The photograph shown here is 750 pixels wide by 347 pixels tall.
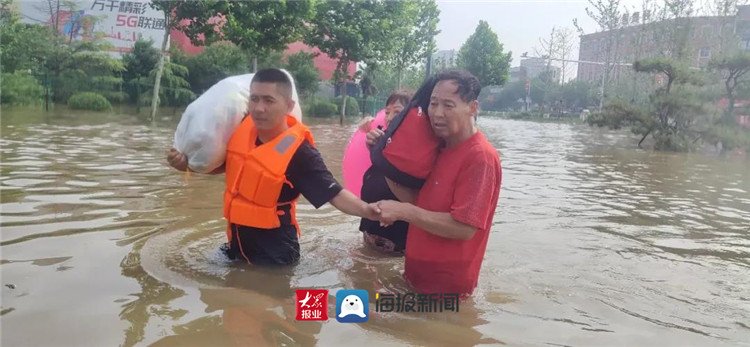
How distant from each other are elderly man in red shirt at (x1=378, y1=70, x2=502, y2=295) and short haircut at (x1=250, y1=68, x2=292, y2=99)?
896 mm

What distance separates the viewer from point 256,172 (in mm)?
3416

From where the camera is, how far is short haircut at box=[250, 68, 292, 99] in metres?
3.37

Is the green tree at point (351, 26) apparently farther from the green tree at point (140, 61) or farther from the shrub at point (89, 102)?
the shrub at point (89, 102)

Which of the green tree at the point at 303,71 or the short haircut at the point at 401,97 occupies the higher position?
the green tree at the point at 303,71

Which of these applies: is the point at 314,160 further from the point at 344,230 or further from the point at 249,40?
the point at 249,40

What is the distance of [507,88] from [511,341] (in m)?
73.3

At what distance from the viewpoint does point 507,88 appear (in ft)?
242

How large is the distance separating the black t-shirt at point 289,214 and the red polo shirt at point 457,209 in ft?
1.88

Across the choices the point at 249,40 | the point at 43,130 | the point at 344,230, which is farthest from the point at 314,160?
the point at 249,40

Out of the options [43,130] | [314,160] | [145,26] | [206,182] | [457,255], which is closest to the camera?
[457,255]

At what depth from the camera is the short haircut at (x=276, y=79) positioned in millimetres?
3373

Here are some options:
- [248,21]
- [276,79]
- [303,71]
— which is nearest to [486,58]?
[303,71]

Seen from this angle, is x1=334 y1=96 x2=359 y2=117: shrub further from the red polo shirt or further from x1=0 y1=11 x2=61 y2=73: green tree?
the red polo shirt

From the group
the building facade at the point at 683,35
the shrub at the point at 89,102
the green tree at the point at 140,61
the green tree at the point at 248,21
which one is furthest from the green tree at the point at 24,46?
the building facade at the point at 683,35
